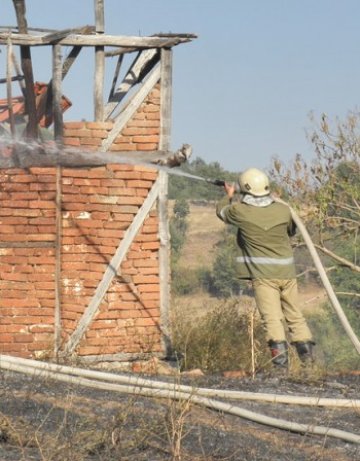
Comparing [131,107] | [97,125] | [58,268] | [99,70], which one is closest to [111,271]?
[58,268]

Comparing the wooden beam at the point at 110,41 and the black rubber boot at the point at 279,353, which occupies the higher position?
the wooden beam at the point at 110,41

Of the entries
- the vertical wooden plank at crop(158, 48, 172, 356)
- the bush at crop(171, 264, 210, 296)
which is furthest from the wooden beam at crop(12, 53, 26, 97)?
the bush at crop(171, 264, 210, 296)

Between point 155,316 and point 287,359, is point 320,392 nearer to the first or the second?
point 287,359

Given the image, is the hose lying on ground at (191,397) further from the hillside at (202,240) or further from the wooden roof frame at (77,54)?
the hillside at (202,240)

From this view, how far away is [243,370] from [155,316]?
5.60 ft

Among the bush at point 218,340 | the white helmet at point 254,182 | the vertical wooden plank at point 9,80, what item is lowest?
the bush at point 218,340

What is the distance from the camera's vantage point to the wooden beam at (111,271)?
12031 mm

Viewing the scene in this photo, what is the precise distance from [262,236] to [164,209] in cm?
290

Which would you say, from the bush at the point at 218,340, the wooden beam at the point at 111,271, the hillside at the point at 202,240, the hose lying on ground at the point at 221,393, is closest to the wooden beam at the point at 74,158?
the wooden beam at the point at 111,271

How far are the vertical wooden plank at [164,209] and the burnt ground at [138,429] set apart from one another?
411cm

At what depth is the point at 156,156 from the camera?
12336 millimetres

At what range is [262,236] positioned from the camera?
382 inches

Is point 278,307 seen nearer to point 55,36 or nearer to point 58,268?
point 58,268

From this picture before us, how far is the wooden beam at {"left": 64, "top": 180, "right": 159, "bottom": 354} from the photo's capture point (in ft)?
39.5
